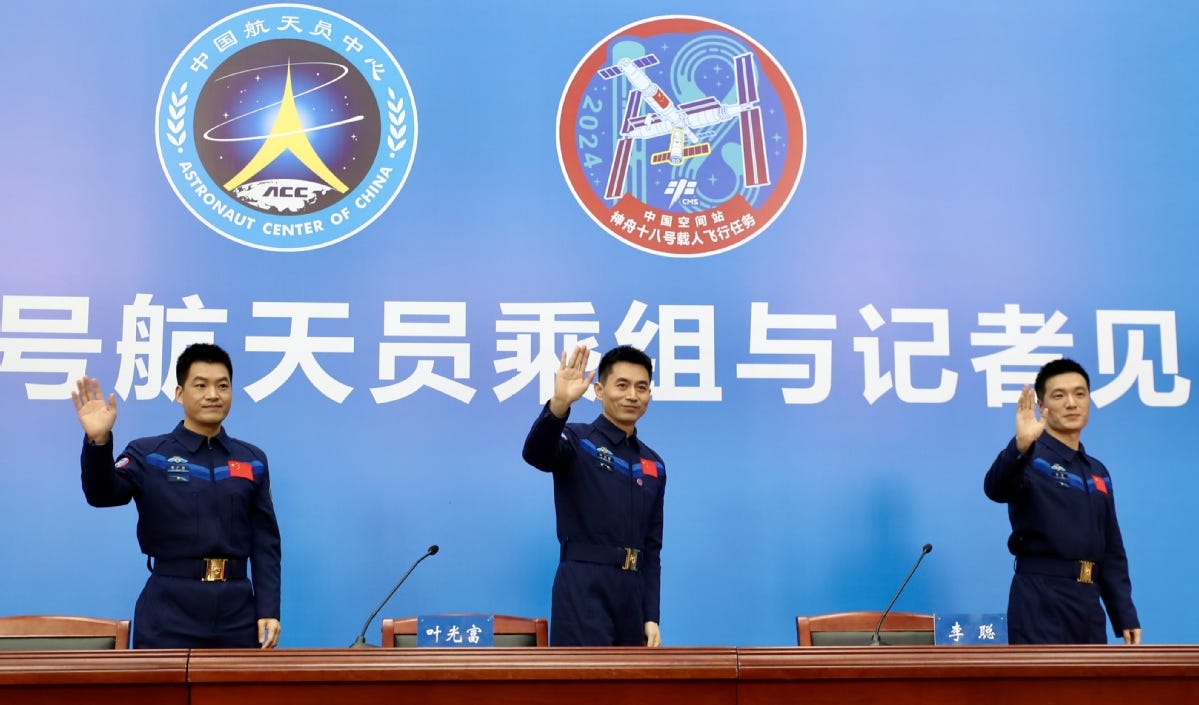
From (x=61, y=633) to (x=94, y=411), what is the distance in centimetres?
58

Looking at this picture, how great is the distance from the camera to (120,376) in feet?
12.1

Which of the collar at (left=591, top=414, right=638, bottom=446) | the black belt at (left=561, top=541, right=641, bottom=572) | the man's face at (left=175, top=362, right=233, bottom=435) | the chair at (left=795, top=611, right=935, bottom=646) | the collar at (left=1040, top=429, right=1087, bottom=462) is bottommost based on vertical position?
the chair at (left=795, top=611, right=935, bottom=646)

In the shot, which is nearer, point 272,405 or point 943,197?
point 272,405

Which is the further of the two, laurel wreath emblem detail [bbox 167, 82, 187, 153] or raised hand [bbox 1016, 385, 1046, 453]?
laurel wreath emblem detail [bbox 167, 82, 187, 153]

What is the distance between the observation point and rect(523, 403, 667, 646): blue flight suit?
304 centimetres

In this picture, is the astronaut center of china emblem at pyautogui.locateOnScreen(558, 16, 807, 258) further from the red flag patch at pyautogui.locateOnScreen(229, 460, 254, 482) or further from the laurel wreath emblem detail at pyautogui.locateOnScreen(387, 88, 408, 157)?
the red flag patch at pyautogui.locateOnScreen(229, 460, 254, 482)

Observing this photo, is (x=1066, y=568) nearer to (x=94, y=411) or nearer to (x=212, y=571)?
(x=212, y=571)

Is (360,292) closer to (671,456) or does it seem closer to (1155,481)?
(671,456)

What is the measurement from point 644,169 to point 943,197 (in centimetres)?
98

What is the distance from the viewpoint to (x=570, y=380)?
2.80 metres

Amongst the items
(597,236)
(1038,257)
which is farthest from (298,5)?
(1038,257)

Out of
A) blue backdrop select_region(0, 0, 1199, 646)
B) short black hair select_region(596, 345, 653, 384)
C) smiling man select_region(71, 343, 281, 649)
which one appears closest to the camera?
smiling man select_region(71, 343, 281, 649)

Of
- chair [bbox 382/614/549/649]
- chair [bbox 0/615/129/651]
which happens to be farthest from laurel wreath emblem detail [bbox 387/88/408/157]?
chair [bbox 0/615/129/651]

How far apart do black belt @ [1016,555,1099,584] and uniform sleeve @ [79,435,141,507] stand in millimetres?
2303
